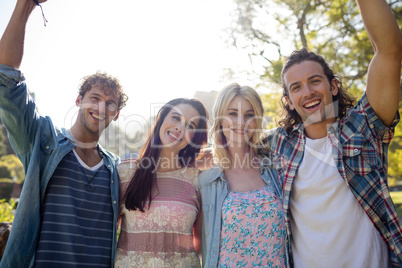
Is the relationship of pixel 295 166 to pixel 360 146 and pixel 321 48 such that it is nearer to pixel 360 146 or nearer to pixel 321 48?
pixel 360 146

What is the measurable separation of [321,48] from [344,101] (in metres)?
7.82

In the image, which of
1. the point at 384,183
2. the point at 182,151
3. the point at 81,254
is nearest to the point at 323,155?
the point at 384,183

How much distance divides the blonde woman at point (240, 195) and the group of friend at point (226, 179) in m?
0.01

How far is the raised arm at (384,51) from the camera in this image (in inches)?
90.1

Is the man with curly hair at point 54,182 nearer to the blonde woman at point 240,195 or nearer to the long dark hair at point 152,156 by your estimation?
the long dark hair at point 152,156

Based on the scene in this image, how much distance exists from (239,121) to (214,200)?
3.29 ft

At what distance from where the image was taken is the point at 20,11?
254cm

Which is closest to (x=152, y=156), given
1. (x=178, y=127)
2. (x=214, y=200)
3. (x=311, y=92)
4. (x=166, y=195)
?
(x=178, y=127)

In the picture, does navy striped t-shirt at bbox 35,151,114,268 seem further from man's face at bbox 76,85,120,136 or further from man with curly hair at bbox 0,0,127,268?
man's face at bbox 76,85,120,136

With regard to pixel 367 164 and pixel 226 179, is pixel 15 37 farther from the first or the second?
pixel 367 164

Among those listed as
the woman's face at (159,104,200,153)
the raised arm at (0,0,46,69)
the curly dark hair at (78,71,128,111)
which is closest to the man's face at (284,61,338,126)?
the woman's face at (159,104,200,153)

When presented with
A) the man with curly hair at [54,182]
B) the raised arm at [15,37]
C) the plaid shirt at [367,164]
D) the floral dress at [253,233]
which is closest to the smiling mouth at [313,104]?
the plaid shirt at [367,164]

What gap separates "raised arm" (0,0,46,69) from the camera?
2.47 m

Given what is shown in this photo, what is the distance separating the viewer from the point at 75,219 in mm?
2889
